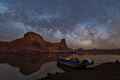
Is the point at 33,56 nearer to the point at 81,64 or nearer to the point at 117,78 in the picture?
the point at 81,64

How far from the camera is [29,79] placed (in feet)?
148

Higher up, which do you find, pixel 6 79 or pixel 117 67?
pixel 117 67

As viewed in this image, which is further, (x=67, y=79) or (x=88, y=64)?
(x=88, y=64)

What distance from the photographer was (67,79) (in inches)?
1048

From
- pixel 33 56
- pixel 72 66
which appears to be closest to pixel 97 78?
pixel 72 66

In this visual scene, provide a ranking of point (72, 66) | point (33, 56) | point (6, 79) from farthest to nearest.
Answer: point (33, 56) → point (72, 66) → point (6, 79)

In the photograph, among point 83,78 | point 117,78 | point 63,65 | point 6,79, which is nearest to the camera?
point 117,78

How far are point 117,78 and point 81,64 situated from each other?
29973 millimetres

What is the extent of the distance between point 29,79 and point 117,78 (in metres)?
25.6

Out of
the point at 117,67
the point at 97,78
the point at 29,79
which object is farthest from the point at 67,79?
the point at 29,79

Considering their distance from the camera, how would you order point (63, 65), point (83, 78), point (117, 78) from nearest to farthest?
point (117, 78)
point (83, 78)
point (63, 65)

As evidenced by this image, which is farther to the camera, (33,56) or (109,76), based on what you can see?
(33,56)

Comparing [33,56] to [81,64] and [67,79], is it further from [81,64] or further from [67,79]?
[67,79]

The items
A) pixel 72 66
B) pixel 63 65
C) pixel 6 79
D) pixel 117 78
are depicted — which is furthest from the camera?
pixel 63 65
